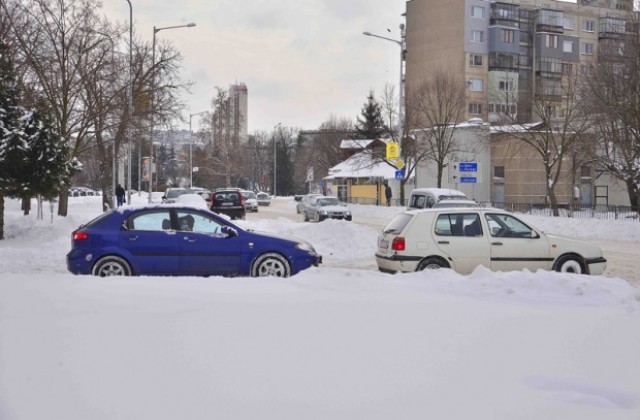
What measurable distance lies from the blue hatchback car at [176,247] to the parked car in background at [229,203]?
891 inches

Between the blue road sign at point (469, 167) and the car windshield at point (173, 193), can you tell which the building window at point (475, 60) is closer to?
the blue road sign at point (469, 167)

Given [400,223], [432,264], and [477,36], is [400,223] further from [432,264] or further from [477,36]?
[477,36]

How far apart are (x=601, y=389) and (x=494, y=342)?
1.12 m

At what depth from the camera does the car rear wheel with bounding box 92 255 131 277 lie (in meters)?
10.8

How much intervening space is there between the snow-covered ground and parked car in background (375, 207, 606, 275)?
9.37 ft

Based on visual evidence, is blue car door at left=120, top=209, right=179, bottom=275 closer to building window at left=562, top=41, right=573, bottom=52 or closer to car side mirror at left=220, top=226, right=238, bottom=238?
car side mirror at left=220, top=226, right=238, bottom=238

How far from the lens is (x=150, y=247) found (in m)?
11.0

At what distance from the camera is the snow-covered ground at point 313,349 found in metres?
4.31

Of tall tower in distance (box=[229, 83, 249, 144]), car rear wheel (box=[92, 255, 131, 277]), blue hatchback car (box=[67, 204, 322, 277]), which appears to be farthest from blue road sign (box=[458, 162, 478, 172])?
tall tower in distance (box=[229, 83, 249, 144])

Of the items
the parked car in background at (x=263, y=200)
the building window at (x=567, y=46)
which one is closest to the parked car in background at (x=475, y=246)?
the parked car in background at (x=263, y=200)

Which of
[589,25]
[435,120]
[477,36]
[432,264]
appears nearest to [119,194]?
[435,120]

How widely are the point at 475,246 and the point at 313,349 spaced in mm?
6698

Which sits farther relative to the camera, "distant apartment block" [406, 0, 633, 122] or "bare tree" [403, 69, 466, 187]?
"distant apartment block" [406, 0, 633, 122]

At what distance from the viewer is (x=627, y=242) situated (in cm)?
2484
